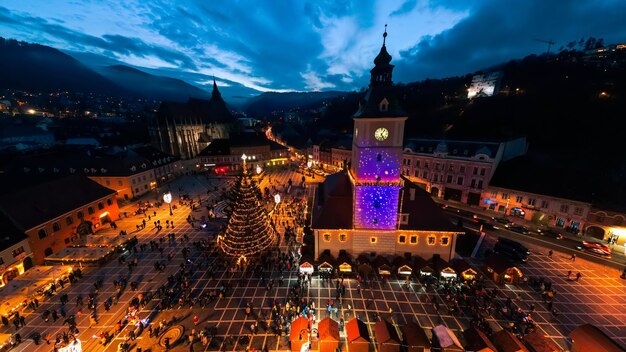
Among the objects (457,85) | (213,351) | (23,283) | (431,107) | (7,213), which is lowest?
(213,351)

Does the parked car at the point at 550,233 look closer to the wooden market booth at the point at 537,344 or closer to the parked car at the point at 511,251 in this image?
the parked car at the point at 511,251

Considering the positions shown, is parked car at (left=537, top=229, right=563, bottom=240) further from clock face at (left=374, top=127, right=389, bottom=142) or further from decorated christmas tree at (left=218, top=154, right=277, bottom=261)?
decorated christmas tree at (left=218, top=154, right=277, bottom=261)

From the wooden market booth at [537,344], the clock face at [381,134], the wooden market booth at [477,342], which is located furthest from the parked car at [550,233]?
the clock face at [381,134]

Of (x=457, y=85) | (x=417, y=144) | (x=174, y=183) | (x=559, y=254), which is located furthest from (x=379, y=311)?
(x=457, y=85)

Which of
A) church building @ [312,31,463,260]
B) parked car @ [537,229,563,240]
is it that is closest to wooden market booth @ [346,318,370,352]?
church building @ [312,31,463,260]

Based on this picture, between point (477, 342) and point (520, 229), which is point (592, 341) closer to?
point (477, 342)

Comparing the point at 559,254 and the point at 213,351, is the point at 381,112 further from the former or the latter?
the point at 559,254
